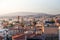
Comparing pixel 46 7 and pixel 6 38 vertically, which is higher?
pixel 46 7

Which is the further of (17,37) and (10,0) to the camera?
(10,0)

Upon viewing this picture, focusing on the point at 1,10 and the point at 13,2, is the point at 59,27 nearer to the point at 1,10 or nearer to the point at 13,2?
the point at 13,2

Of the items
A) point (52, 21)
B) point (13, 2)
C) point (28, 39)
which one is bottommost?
point (28, 39)

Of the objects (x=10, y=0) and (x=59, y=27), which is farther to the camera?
(x=10, y=0)

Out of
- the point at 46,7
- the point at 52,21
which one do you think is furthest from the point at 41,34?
the point at 46,7

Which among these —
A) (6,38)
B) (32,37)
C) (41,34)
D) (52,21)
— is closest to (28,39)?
(32,37)

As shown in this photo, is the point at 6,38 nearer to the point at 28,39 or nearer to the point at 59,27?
the point at 28,39

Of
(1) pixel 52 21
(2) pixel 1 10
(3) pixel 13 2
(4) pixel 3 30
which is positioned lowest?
(4) pixel 3 30
